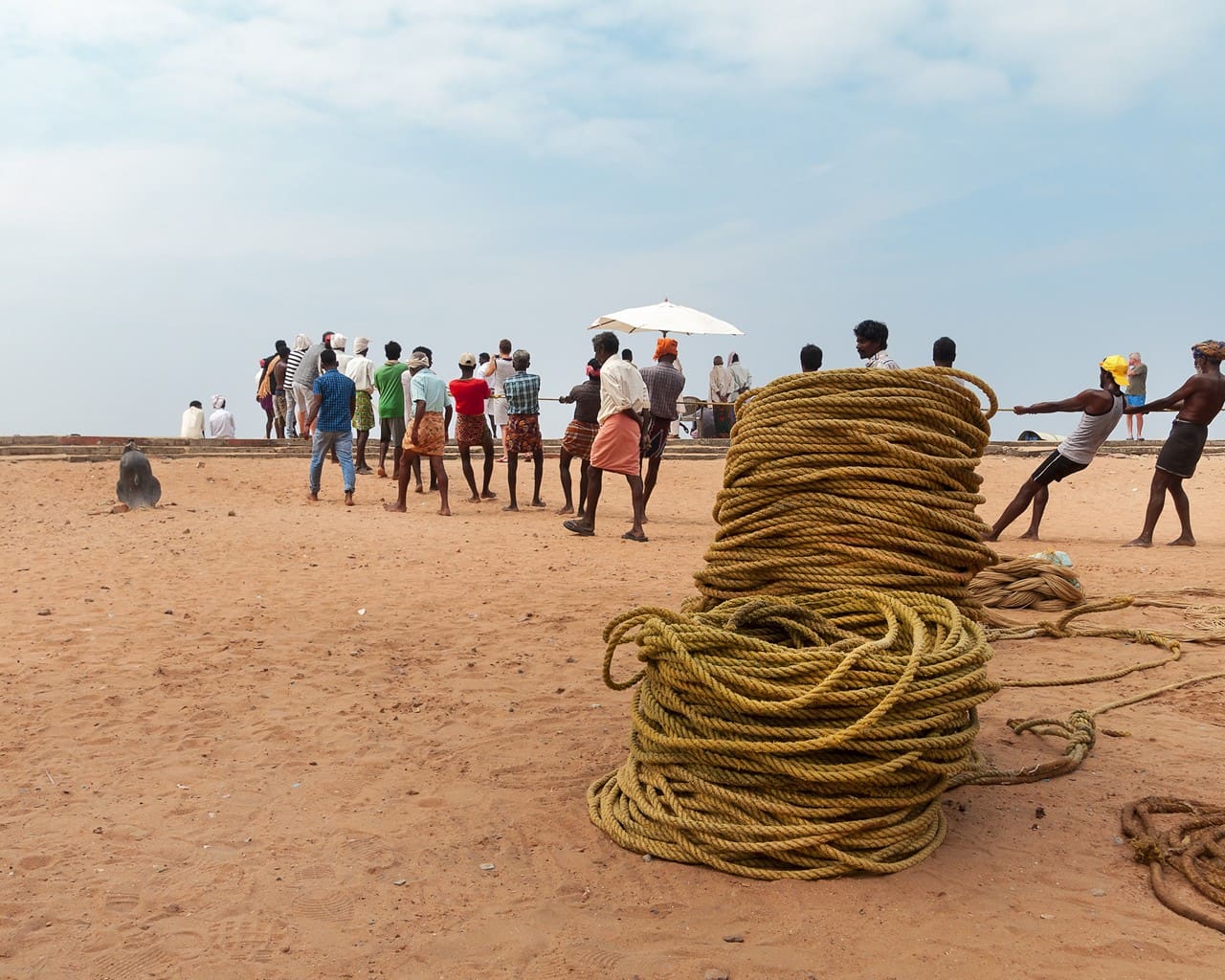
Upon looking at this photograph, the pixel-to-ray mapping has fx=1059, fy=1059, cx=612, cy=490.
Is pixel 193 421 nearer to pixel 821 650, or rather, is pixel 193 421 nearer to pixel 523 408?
pixel 523 408

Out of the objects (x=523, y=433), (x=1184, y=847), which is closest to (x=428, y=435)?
(x=523, y=433)

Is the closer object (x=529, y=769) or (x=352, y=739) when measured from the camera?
(x=529, y=769)

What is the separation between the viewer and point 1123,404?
995cm

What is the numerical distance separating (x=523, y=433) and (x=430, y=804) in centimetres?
790

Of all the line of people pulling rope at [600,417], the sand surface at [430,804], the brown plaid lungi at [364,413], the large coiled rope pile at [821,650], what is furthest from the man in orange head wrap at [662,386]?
the large coiled rope pile at [821,650]

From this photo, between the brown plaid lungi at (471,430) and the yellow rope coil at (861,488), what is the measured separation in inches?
316

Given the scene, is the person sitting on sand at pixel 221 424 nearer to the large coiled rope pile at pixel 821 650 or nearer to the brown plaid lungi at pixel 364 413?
the brown plaid lungi at pixel 364 413

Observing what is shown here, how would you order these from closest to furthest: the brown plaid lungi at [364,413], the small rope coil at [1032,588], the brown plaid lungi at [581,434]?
1. the small rope coil at [1032,588]
2. the brown plaid lungi at [581,434]
3. the brown plaid lungi at [364,413]

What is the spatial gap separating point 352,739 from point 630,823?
177 centimetres

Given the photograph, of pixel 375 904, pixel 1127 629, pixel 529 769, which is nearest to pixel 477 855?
pixel 375 904

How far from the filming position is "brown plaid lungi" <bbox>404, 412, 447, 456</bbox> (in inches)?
467

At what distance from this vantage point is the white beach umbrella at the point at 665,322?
1446 centimetres

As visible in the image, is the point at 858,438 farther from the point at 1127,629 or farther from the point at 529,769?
the point at 1127,629

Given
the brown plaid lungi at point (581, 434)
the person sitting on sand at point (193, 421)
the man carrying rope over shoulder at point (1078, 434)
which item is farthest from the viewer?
the person sitting on sand at point (193, 421)
